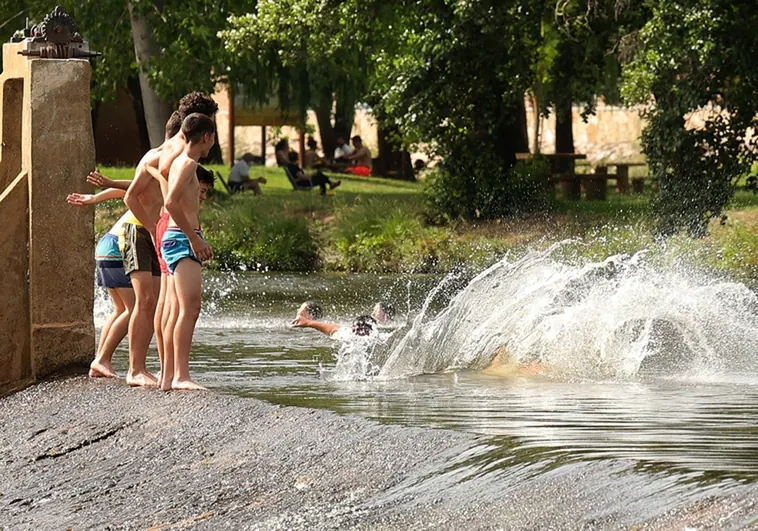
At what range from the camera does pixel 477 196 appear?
92.3 feet

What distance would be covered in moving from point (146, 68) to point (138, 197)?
18925mm

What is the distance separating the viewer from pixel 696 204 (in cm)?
2386

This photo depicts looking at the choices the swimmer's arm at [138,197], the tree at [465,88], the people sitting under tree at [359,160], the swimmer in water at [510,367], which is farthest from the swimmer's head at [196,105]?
the people sitting under tree at [359,160]

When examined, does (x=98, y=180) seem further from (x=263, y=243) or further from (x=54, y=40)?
(x=263, y=243)

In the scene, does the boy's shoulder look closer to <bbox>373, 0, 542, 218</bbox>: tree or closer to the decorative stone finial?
the decorative stone finial

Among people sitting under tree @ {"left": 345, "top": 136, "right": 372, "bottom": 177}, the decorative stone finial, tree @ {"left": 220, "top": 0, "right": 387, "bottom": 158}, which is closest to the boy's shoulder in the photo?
the decorative stone finial

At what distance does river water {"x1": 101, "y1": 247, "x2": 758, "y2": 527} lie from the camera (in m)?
7.55

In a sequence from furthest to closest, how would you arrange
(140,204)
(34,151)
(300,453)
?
(34,151)
(140,204)
(300,453)

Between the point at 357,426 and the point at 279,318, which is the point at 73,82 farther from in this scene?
the point at 279,318

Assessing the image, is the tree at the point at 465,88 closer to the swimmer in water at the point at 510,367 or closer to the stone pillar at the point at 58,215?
the swimmer in water at the point at 510,367

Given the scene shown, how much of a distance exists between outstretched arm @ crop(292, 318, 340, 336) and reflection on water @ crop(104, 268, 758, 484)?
0.15m

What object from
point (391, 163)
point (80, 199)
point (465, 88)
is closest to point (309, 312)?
point (80, 199)

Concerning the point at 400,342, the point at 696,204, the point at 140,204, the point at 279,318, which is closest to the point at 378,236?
the point at 696,204

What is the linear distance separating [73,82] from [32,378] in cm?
202
